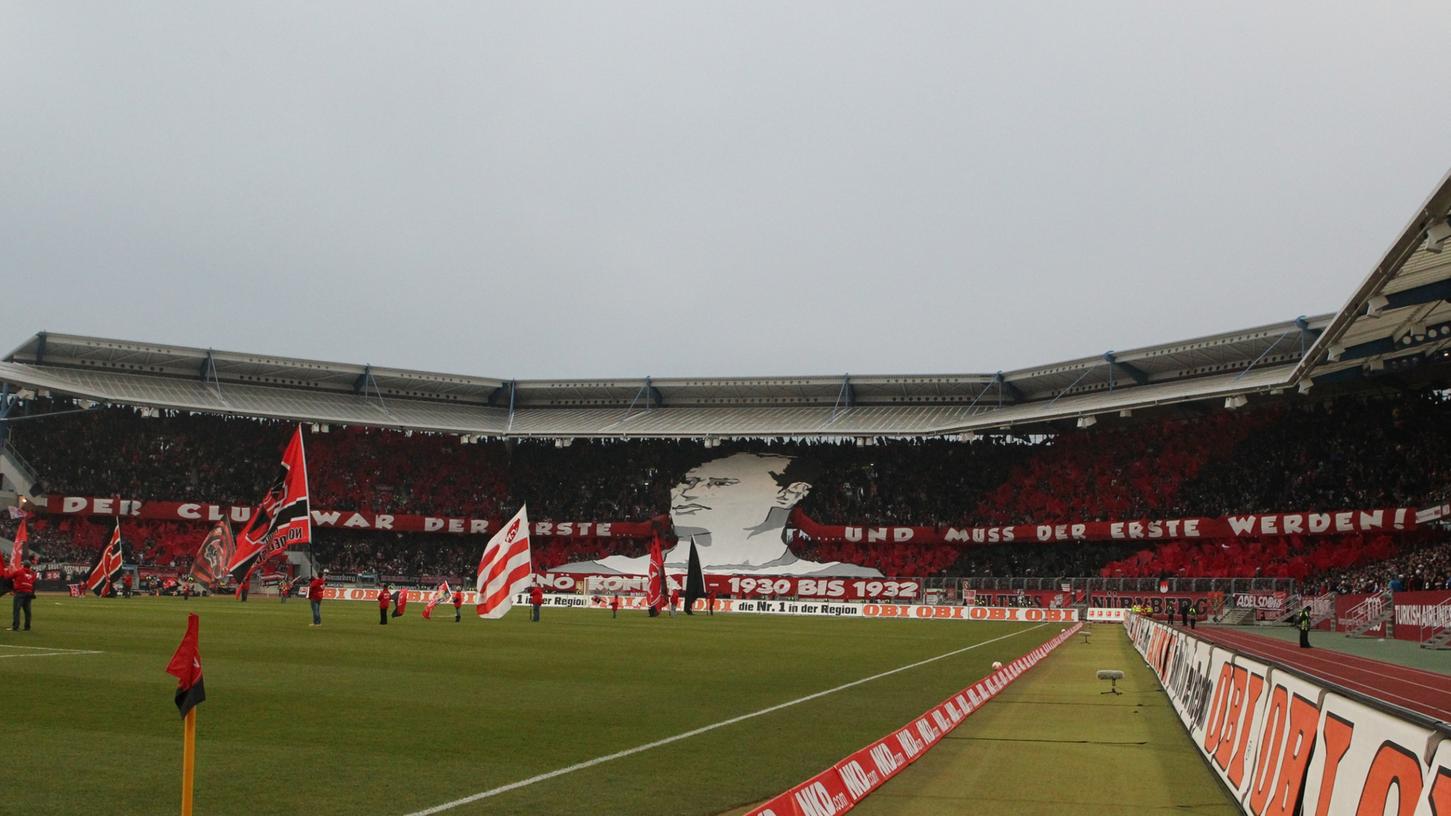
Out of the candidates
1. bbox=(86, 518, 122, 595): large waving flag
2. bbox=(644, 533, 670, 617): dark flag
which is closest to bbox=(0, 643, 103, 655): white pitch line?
bbox=(86, 518, 122, 595): large waving flag

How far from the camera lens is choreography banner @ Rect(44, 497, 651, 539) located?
72.4 m

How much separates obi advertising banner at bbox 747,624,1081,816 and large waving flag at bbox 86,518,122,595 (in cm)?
4542

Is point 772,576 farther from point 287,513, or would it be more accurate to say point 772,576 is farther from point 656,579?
point 287,513

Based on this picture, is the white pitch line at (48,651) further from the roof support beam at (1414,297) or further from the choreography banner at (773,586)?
the choreography banner at (773,586)

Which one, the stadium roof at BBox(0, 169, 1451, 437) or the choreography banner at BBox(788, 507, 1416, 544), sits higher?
the stadium roof at BBox(0, 169, 1451, 437)

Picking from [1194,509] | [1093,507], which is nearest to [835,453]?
[1093,507]

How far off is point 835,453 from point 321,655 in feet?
210

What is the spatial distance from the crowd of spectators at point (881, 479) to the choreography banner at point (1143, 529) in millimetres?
786

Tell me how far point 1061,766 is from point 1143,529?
5720cm

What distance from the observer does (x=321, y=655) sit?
23.3m

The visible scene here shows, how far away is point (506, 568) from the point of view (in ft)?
120

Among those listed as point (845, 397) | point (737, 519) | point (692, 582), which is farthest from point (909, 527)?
point (692, 582)

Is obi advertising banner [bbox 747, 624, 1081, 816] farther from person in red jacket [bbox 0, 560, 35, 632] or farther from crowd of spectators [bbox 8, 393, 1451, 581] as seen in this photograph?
crowd of spectators [bbox 8, 393, 1451, 581]

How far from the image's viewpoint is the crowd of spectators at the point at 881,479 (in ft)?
193
